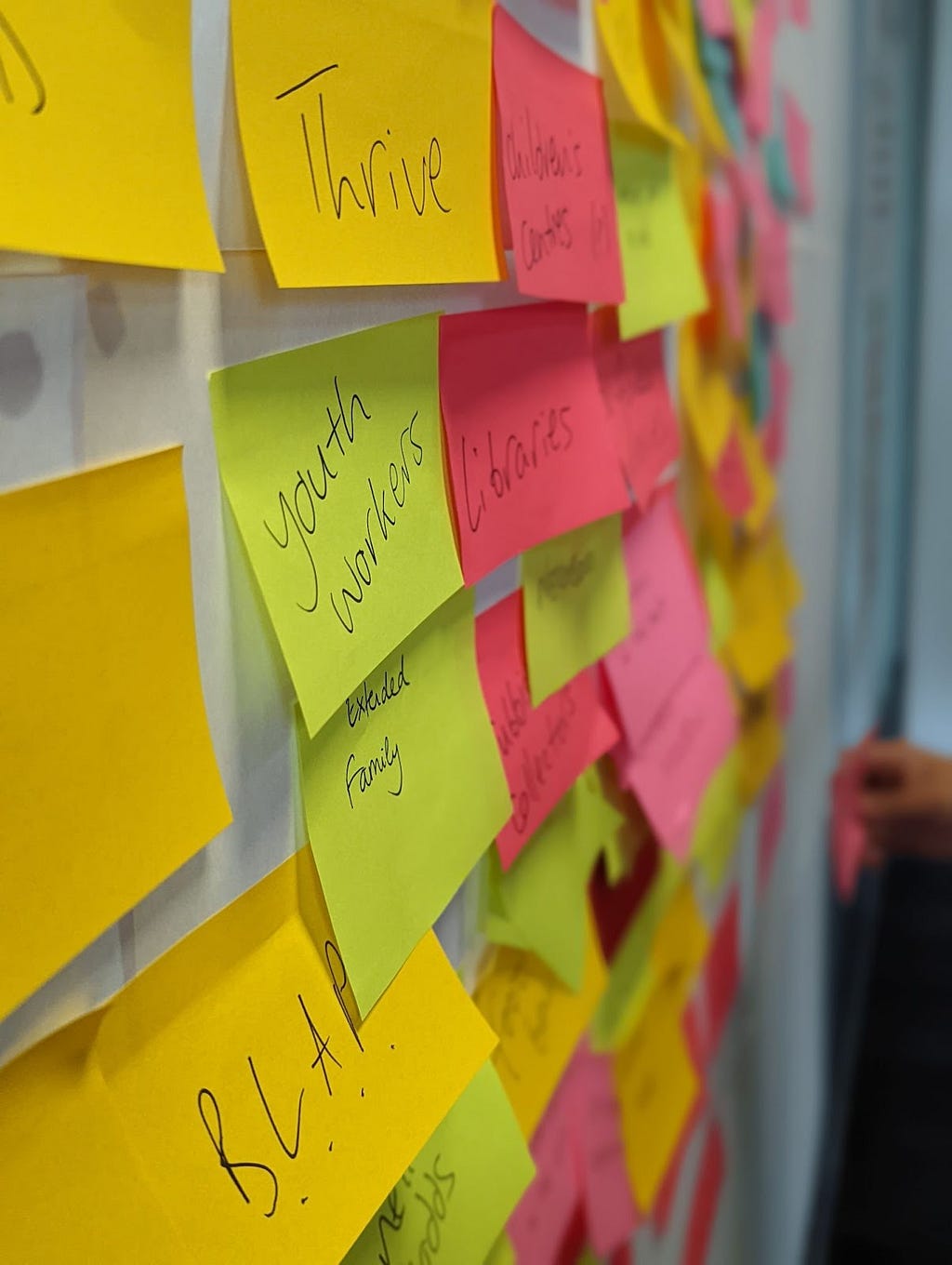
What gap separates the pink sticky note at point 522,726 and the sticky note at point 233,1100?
0.09m

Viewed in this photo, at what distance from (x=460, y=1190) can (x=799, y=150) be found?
83 cm

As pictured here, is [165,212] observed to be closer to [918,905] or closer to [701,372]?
[701,372]

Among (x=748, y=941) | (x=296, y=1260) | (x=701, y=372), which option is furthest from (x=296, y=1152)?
(x=748, y=941)

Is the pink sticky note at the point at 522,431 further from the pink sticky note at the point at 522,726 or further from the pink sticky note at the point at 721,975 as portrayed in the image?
the pink sticky note at the point at 721,975

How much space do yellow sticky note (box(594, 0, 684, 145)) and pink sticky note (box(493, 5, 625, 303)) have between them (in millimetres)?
31

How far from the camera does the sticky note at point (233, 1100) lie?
217 mm

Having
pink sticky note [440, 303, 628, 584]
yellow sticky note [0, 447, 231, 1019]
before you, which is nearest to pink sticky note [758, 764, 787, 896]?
pink sticky note [440, 303, 628, 584]

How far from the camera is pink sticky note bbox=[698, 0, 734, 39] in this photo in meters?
0.61

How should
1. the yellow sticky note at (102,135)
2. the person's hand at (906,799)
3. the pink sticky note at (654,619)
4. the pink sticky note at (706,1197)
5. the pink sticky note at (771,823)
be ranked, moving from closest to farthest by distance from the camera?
the yellow sticky note at (102,135)
the pink sticky note at (654,619)
the pink sticky note at (706,1197)
the pink sticky note at (771,823)
the person's hand at (906,799)

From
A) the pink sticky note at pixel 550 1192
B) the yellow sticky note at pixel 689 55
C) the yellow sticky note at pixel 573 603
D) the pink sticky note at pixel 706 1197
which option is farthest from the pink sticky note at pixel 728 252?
the pink sticky note at pixel 706 1197

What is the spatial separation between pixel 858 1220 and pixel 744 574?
47.9 inches

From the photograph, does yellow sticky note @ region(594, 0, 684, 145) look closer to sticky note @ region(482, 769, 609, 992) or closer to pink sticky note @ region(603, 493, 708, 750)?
pink sticky note @ region(603, 493, 708, 750)

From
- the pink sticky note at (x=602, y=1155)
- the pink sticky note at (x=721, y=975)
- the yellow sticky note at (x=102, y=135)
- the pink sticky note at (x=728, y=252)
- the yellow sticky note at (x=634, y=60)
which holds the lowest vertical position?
the pink sticky note at (x=721, y=975)

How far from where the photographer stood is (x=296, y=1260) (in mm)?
275
